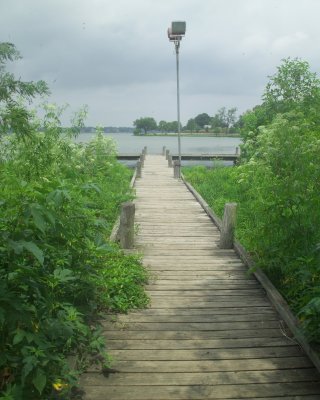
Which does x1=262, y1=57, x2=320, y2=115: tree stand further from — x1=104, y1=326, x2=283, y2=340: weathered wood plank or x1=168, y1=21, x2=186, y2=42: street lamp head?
x1=104, y1=326, x2=283, y2=340: weathered wood plank

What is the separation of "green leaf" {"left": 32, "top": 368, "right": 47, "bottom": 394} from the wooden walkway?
657 millimetres

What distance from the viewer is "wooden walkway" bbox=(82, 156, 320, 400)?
10.8 feet

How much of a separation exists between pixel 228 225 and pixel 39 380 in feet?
16.5

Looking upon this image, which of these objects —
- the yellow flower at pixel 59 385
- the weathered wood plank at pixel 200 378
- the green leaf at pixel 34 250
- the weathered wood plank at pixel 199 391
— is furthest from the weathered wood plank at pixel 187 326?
the green leaf at pixel 34 250

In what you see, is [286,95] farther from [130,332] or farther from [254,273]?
[130,332]

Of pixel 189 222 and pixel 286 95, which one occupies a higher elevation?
pixel 286 95

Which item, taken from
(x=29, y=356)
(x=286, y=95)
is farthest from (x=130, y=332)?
(x=286, y=95)

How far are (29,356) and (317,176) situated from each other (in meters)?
3.68

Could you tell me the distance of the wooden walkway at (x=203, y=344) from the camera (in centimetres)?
329

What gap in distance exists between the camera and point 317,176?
4.75 meters

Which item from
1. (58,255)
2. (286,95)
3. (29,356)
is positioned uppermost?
(286,95)

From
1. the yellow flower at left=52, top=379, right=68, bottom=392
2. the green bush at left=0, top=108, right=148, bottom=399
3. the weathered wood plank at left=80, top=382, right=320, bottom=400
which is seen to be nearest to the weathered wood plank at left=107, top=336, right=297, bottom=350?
the green bush at left=0, top=108, right=148, bottom=399

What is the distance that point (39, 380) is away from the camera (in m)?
2.66

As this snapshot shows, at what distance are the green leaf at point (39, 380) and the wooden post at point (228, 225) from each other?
16.1 feet
